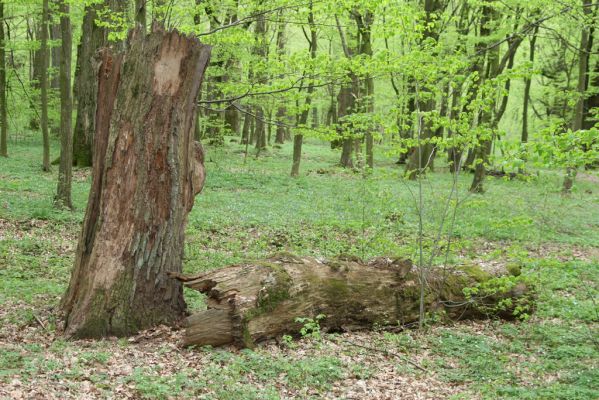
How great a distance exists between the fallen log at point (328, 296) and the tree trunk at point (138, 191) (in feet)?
1.92

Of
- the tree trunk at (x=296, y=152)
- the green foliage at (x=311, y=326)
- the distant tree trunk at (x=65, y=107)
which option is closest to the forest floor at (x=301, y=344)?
the green foliage at (x=311, y=326)

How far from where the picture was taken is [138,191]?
6.48m

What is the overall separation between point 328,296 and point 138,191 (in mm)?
2938

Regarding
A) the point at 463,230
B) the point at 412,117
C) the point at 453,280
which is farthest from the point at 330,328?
the point at 463,230

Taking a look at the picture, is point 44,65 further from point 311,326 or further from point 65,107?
point 311,326

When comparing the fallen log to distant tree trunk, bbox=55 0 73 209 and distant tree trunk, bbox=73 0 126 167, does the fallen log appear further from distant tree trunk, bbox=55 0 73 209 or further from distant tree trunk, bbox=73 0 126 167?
distant tree trunk, bbox=73 0 126 167

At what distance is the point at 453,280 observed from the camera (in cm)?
837

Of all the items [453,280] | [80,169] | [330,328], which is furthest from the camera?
[80,169]

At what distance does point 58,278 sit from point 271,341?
417 cm

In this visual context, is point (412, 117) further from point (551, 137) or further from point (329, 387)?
point (329, 387)

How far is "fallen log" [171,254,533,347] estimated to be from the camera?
6.41 m

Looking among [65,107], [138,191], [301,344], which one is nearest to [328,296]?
[301,344]

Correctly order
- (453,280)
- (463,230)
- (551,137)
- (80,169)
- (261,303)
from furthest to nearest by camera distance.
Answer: (80,169)
(463,230)
(453,280)
(261,303)
(551,137)

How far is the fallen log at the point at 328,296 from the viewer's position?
21.0 feet
